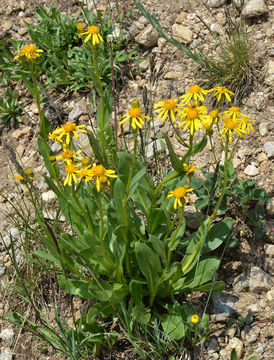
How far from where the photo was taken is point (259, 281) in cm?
324

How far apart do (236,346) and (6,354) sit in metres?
1.78

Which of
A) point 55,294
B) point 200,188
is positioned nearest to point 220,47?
point 200,188

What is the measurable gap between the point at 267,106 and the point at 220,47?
788 millimetres

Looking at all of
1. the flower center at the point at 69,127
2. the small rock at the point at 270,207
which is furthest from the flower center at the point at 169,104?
the small rock at the point at 270,207

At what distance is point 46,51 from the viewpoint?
5207mm

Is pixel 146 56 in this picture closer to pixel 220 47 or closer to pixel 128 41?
pixel 128 41

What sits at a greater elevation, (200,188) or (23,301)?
(200,188)

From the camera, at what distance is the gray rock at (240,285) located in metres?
3.29

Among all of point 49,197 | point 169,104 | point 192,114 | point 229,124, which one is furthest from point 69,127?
point 49,197

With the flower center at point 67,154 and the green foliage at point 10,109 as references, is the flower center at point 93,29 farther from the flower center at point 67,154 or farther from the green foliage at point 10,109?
the green foliage at point 10,109

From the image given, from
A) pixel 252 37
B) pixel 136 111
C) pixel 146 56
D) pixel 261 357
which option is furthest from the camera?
pixel 146 56

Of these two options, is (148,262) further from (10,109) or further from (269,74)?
(10,109)

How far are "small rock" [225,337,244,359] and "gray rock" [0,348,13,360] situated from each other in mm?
1679

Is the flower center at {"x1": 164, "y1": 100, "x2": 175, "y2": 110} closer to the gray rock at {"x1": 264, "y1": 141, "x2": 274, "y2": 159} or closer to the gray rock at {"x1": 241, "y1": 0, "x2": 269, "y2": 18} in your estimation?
the gray rock at {"x1": 264, "y1": 141, "x2": 274, "y2": 159}
